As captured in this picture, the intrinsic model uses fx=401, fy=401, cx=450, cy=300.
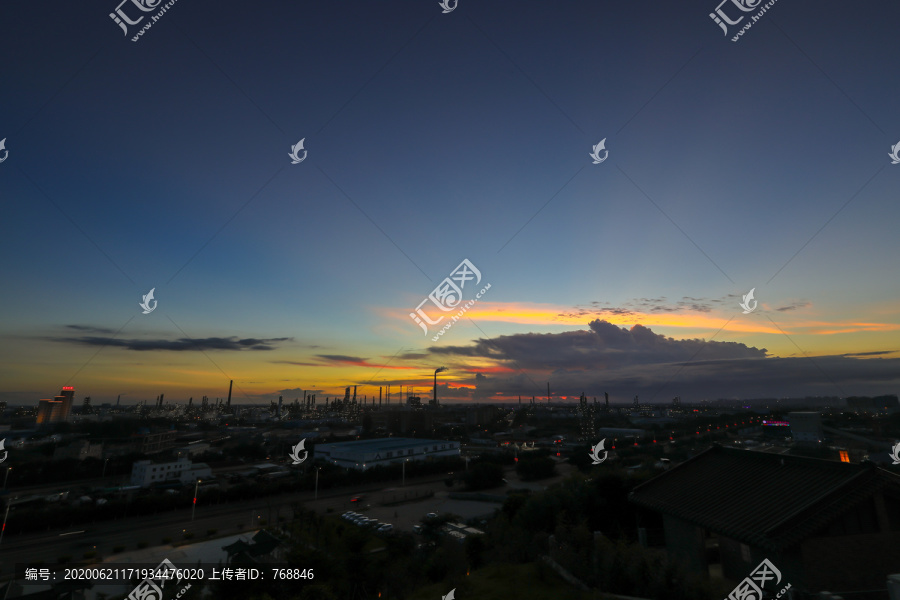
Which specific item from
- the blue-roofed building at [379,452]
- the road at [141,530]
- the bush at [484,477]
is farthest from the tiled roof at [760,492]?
the blue-roofed building at [379,452]

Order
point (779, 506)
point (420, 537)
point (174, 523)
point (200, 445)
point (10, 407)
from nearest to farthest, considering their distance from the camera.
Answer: point (779, 506)
point (420, 537)
point (174, 523)
point (200, 445)
point (10, 407)

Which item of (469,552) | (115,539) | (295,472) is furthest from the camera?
(295,472)

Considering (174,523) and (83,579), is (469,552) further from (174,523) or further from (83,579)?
(174,523)

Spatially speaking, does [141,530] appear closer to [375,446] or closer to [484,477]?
Answer: [484,477]

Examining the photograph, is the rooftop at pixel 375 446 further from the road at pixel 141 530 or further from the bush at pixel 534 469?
the bush at pixel 534 469

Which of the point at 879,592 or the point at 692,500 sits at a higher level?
the point at 692,500

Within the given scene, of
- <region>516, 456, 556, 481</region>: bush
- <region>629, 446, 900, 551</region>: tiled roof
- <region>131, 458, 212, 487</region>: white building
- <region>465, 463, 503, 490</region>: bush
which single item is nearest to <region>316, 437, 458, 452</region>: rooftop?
<region>131, 458, 212, 487</region>: white building

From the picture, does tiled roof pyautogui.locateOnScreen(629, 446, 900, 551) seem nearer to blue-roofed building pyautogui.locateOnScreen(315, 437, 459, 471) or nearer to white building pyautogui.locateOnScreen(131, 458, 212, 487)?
blue-roofed building pyautogui.locateOnScreen(315, 437, 459, 471)

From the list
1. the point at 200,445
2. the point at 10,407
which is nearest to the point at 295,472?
the point at 200,445
